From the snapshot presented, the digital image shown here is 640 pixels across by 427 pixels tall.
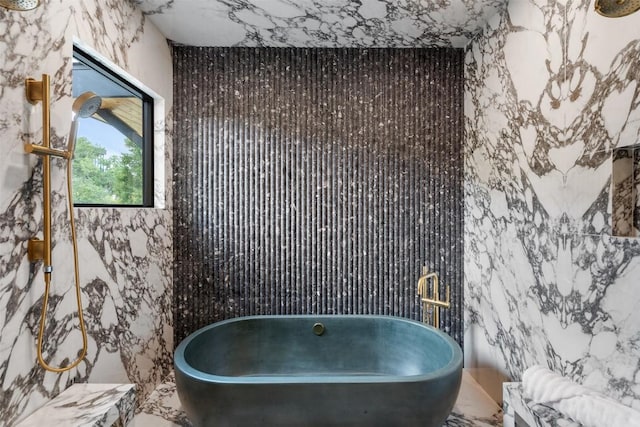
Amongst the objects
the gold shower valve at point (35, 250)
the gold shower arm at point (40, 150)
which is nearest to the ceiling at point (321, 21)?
the gold shower arm at point (40, 150)

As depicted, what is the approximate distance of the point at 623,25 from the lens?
4.19ft

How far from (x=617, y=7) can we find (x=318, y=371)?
2342mm

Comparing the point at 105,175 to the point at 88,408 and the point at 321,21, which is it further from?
the point at 321,21

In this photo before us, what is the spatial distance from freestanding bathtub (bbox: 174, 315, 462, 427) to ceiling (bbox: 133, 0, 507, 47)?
187 cm

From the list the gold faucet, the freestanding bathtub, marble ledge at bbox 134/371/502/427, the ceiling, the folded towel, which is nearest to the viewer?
the folded towel

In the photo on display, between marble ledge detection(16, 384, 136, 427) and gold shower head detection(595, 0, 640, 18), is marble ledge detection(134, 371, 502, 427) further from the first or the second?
gold shower head detection(595, 0, 640, 18)

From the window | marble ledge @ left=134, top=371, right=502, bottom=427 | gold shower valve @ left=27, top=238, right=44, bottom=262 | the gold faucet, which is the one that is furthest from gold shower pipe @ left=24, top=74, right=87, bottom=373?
the gold faucet

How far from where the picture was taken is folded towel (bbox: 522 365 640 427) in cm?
120

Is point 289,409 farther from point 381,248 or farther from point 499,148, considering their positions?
point 499,148

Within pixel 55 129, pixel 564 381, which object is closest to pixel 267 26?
pixel 55 129

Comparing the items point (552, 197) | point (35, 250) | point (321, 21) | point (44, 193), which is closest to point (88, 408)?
point (35, 250)

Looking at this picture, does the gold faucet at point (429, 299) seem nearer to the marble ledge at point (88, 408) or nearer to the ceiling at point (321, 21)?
the ceiling at point (321, 21)

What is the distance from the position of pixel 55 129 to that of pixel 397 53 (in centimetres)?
211

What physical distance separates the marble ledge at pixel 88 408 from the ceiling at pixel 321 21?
1988 mm
